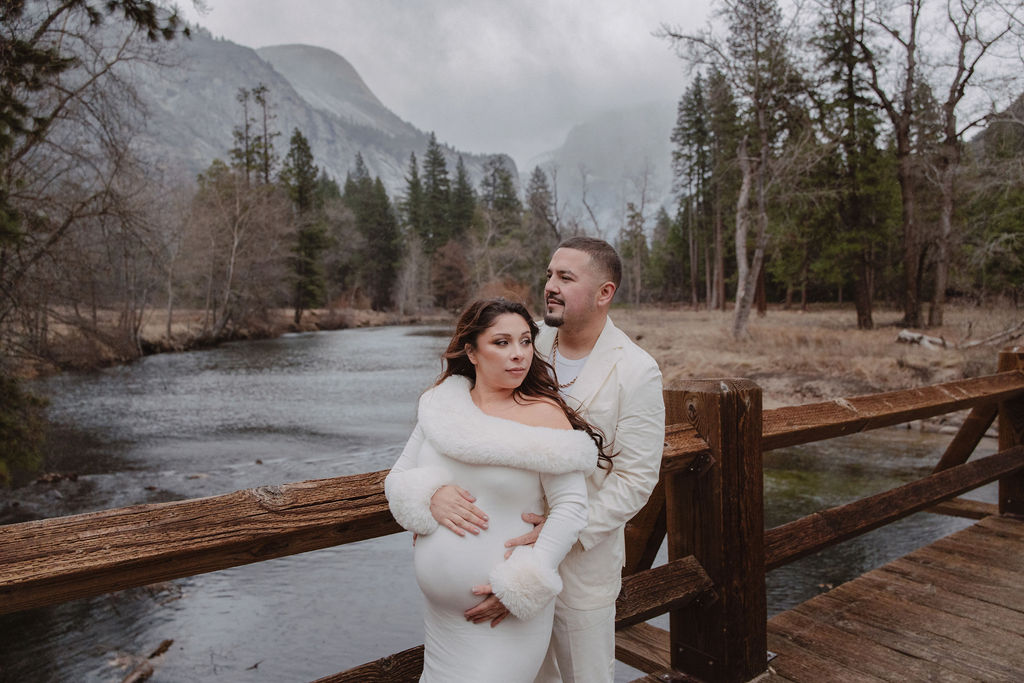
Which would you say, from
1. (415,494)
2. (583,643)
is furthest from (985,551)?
(415,494)

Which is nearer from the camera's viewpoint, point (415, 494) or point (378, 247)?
point (415, 494)

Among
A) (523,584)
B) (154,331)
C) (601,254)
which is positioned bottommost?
(154,331)

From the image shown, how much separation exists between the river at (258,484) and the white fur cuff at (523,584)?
449 centimetres

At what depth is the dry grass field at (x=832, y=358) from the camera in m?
13.2

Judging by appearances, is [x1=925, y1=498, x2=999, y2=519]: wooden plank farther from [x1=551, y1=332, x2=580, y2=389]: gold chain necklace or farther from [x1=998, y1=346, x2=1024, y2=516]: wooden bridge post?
[x1=551, y1=332, x2=580, y2=389]: gold chain necklace

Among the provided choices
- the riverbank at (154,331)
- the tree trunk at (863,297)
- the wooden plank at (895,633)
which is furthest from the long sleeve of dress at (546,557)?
the tree trunk at (863,297)

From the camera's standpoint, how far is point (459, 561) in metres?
1.48

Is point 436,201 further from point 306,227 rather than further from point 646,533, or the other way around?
point 646,533

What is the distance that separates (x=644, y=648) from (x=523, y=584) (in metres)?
1.71

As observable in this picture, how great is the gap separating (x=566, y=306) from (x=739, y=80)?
20.2 m

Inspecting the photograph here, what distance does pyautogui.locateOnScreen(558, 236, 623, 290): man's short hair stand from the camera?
1835 mm

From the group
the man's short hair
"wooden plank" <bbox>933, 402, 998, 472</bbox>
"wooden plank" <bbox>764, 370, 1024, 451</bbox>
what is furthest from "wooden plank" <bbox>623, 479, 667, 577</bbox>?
"wooden plank" <bbox>933, 402, 998, 472</bbox>

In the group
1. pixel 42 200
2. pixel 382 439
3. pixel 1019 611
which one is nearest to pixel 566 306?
pixel 1019 611

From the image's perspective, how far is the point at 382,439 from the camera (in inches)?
498
